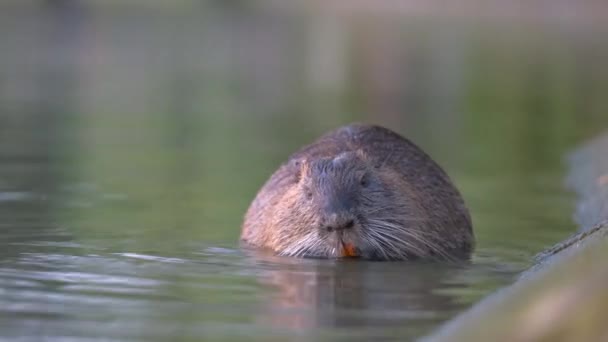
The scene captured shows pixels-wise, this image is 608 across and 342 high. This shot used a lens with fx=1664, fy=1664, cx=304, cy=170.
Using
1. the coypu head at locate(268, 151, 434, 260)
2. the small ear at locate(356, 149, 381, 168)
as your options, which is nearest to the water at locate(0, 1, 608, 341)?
the coypu head at locate(268, 151, 434, 260)

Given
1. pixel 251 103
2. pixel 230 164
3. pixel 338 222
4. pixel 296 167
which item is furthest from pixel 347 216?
pixel 251 103

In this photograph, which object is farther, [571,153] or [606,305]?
[571,153]

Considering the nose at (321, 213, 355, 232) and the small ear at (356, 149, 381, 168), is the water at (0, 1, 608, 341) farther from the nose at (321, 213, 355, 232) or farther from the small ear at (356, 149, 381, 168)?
the small ear at (356, 149, 381, 168)

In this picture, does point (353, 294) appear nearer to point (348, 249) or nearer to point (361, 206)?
point (348, 249)

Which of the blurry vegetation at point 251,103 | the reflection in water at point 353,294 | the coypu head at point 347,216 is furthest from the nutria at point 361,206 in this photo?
the blurry vegetation at point 251,103

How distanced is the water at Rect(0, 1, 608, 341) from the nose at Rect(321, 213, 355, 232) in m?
0.19

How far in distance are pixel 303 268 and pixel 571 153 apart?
656 centimetres

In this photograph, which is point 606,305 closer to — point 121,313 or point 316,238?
point 121,313

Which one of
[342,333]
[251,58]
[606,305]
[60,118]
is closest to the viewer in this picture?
[606,305]

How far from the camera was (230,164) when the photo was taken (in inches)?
506

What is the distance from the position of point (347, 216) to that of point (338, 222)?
2.1 inches

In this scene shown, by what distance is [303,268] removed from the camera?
790cm

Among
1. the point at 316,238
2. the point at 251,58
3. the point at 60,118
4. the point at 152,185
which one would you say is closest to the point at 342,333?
the point at 316,238

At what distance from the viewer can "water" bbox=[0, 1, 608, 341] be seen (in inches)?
264
